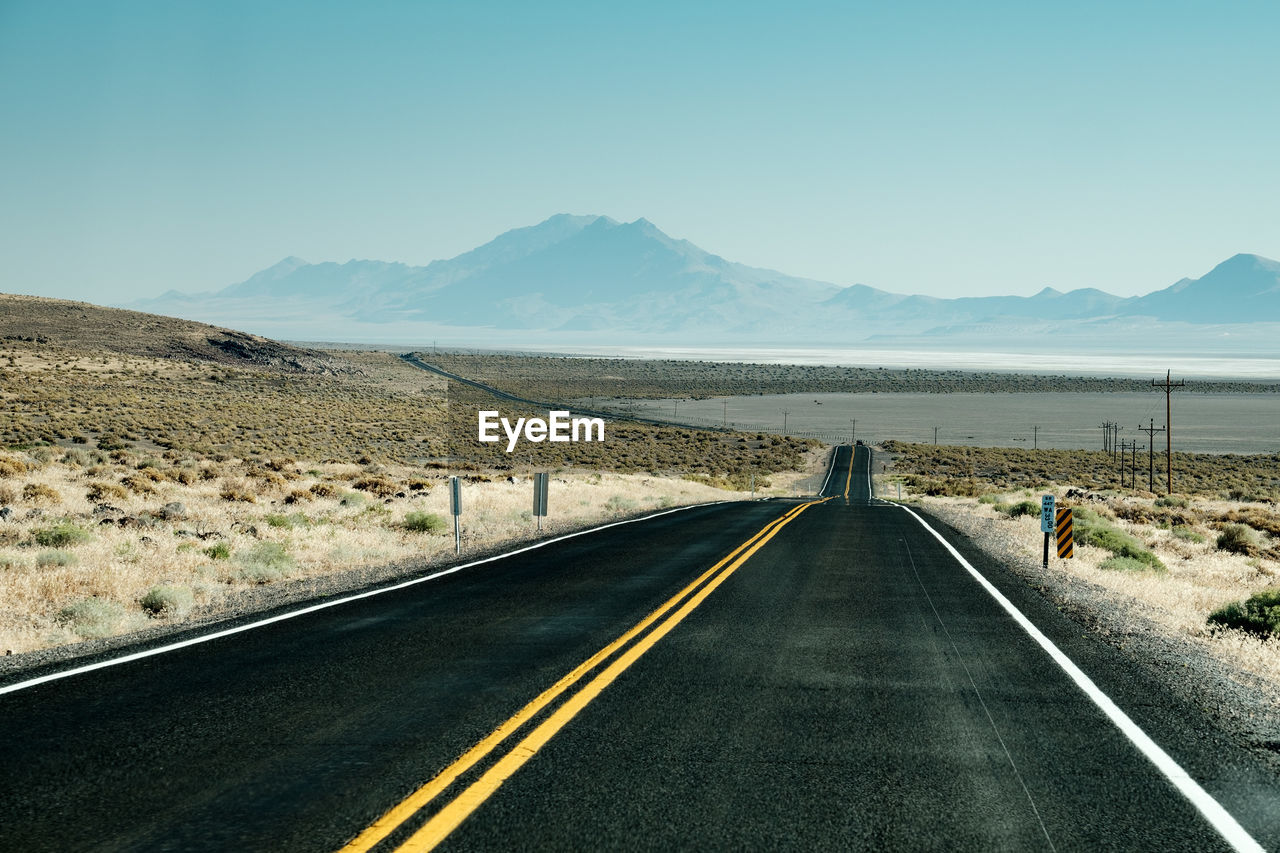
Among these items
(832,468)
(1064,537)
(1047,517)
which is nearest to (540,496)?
(1047,517)

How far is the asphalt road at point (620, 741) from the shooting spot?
469cm

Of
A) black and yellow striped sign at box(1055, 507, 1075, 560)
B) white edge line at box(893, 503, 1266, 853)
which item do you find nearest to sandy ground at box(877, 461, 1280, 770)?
black and yellow striped sign at box(1055, 507, 1075, 560)

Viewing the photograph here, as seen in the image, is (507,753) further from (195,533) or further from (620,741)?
(195,533)

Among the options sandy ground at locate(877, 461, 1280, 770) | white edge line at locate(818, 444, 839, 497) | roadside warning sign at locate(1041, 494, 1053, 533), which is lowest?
white edge line at locate(818, 444, 839, 497)

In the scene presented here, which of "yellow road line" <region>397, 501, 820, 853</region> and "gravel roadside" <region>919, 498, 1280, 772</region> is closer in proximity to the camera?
"yellow road line" <region>397, 501, 820, 853</region>

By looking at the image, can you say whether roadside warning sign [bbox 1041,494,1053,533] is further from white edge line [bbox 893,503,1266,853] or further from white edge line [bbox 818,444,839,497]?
white edge line [bbox 818,444,839,497]

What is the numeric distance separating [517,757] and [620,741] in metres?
0.69

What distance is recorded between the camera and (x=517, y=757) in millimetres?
5617

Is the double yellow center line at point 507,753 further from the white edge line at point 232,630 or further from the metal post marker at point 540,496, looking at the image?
the metal post marker at point 540,496

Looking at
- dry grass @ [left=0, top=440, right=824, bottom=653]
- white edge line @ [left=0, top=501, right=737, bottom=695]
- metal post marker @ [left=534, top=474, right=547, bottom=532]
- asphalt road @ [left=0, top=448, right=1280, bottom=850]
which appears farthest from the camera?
metal post marker @ [left=534, top=474, right=547, bottom=532]

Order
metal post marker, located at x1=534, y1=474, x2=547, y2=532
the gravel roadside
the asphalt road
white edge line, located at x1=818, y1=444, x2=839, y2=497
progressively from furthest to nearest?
white edge line, located at x1=818, y1=444, x2=839, y2=497, metal post marker, located at x1=534, y1=474, x2=547, y2=532, the gravel roadside, the asphalt road

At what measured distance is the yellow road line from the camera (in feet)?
14.8

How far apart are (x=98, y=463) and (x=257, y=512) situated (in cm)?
1748

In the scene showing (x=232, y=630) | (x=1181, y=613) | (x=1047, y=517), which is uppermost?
(x=1047, y=517)
